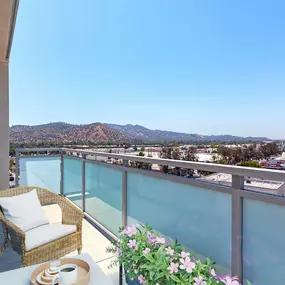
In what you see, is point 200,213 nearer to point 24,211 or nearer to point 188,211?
point 188,211

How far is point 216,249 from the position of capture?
173cm

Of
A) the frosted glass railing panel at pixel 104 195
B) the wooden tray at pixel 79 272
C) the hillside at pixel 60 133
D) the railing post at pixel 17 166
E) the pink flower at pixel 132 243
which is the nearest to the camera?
the wooden tray at pixel 79 272

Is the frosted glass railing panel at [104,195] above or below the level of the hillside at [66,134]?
below

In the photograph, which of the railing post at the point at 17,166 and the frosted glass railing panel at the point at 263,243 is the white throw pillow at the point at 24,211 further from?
the railing post at the point at 17,166

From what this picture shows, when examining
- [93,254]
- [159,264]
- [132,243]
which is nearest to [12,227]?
[93,254]

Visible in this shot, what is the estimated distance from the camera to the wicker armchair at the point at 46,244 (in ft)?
7.07

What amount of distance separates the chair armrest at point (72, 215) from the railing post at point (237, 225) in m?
1.65

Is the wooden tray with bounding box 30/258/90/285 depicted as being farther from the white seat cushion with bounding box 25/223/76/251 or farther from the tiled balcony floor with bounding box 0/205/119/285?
the tiled balcony floor with bounding box 0/205/119/285

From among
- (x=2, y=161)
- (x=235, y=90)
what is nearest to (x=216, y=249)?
(x=2, y=161)

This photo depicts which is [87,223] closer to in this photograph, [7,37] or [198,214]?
[198,214]

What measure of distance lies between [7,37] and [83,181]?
2.49 meters

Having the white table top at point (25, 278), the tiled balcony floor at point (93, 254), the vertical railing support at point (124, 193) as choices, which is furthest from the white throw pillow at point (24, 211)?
the white table top at point (25, 278)

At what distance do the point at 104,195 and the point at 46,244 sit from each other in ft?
4.23

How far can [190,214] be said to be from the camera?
6.40ft
